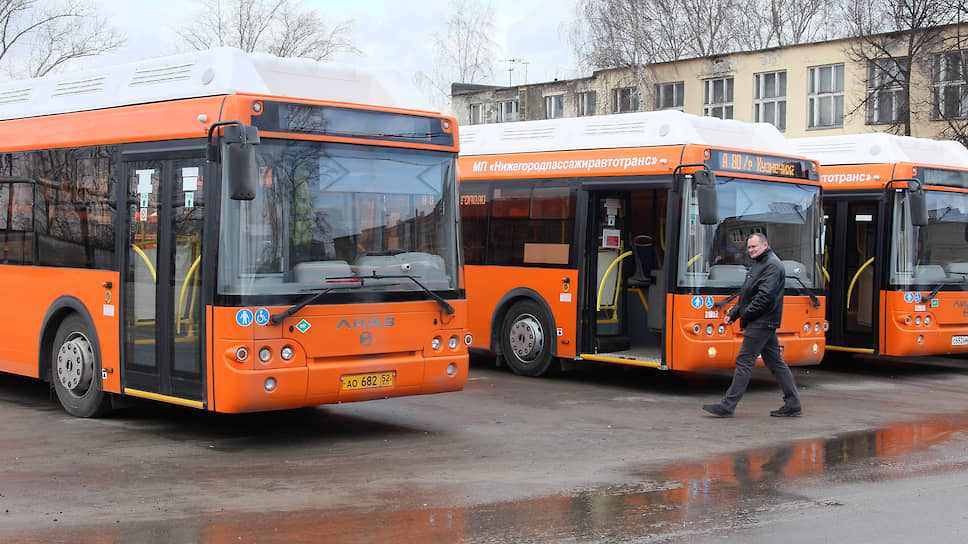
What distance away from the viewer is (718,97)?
1720 inches

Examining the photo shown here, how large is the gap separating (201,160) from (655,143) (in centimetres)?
622

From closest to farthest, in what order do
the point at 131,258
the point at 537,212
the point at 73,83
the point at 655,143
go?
the point at 131,258 < the point at 73,83 < the point at 655,143 < the point at 537,212

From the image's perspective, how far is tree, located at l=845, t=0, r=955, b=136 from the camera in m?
31.8

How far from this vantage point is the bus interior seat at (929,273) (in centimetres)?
1625

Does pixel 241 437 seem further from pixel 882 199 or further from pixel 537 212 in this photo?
pixel 882 199

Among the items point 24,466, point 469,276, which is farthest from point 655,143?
point 24,466

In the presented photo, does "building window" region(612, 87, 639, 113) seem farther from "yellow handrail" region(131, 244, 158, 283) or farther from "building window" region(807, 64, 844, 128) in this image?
"yellow handrail" region(131, 244, 158, 283)

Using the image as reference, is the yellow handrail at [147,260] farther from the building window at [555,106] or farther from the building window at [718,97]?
the building window at [555,106]

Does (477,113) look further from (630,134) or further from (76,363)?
(76,363)

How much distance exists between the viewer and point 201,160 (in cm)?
980

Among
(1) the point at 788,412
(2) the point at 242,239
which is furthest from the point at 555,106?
(2) the point at 242,239

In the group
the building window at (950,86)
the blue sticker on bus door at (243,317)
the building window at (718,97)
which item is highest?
the building window at (718,97)

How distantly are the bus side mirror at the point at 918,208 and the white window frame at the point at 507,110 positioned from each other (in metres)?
38.8

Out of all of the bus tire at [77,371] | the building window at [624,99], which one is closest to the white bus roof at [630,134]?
the bus tire at [77,371]
